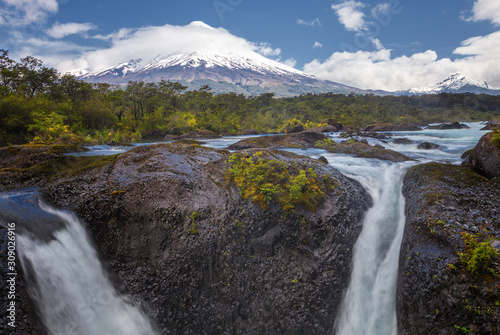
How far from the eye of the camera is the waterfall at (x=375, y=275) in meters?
4.33

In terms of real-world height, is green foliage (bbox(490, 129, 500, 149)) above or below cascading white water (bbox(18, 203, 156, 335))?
above

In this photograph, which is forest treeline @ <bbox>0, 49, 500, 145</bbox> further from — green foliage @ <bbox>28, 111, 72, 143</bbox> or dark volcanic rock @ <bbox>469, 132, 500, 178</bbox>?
dark volcanic rock @ <bbox>469, 132, 500, 178</bbox>

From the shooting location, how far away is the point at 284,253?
4.71 metres

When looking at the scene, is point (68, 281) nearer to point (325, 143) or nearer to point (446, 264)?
point (446, 264)

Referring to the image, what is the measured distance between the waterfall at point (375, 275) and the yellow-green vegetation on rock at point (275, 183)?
4.80ft

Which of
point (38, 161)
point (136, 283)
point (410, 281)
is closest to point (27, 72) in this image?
point (38, 161)

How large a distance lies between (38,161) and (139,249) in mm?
5320

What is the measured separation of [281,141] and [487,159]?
460 inches

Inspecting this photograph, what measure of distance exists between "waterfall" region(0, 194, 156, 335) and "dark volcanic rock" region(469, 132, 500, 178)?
849 cm

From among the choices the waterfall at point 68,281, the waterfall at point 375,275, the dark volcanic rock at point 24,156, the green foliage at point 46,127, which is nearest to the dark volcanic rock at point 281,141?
the dark volcanic rock at point 24,156

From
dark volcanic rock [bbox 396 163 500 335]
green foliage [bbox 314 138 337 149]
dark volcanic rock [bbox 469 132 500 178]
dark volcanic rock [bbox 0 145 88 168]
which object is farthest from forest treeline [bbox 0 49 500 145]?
dark volcanic rock [bbox 469 132 500 178]

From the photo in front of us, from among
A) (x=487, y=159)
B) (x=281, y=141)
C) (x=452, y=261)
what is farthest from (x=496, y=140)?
(x=281, y=141)

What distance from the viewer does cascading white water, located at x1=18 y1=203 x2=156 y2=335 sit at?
3813 millimetres

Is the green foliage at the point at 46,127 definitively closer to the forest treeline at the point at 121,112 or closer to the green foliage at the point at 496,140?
the forest treeline at the point at 121,112
